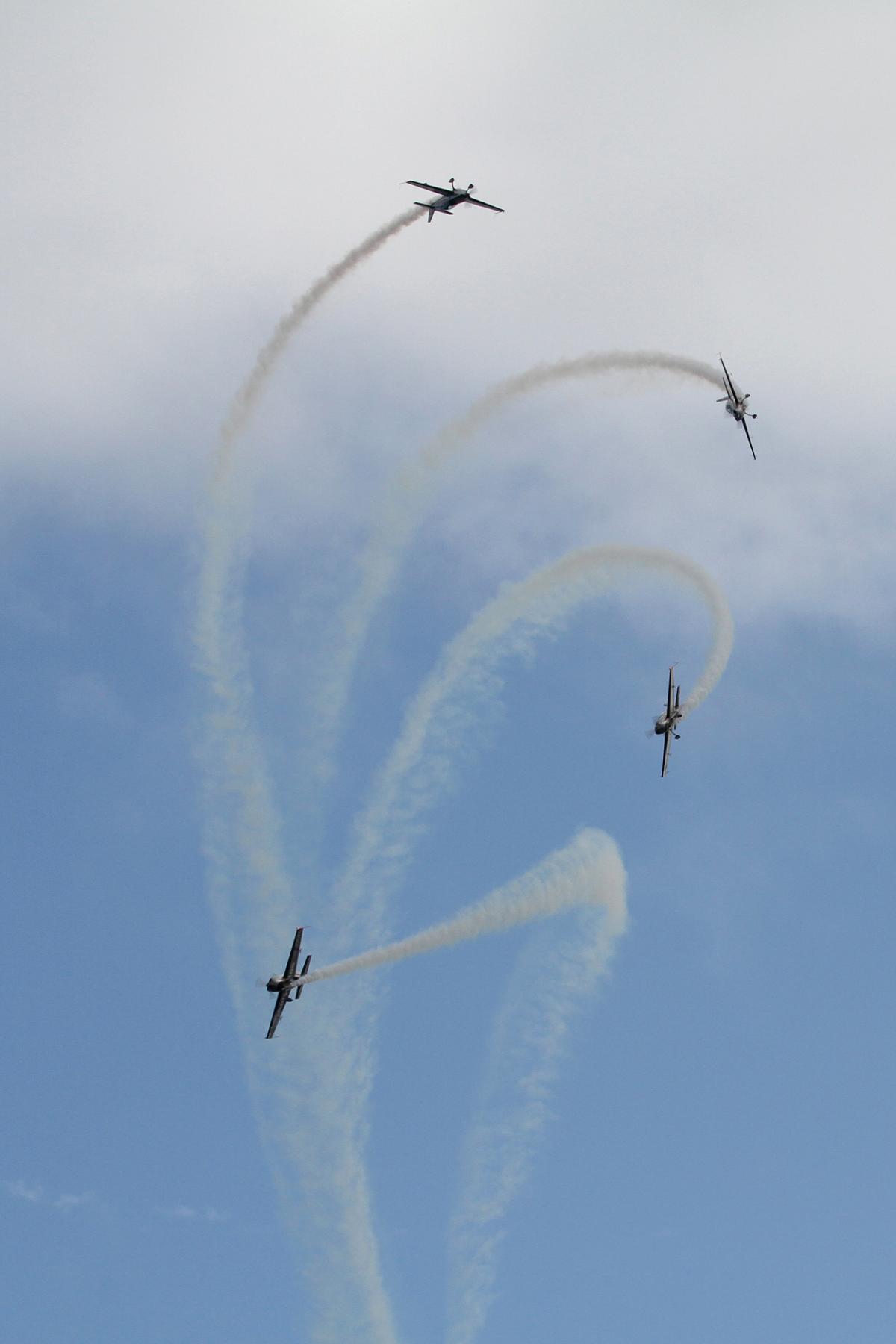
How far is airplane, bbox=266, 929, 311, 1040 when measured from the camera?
8606 centimetres

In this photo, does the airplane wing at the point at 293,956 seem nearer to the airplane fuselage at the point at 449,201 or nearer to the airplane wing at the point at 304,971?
the airplane wing at the point at 304,971

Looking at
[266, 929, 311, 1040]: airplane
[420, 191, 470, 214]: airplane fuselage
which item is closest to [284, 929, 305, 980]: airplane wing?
[266, 929, 311, 1040]: airplane

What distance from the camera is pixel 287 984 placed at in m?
86.2

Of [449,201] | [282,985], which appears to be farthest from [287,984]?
[449,201]

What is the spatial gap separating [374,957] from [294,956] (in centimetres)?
734

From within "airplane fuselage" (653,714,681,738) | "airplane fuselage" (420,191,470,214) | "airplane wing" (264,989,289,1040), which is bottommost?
"airplane wing" (264,989,289,1040)

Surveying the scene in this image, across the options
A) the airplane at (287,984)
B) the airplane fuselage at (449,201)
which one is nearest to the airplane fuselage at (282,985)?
the airplane at (287,984)

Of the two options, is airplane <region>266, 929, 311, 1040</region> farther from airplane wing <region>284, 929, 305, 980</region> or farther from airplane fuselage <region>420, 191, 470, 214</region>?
airplane fuselage <region>420, 191, 470, 214</region>

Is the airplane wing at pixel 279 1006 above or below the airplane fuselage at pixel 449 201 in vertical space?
below

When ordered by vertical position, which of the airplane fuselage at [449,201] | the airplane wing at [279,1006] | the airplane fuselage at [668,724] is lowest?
the airplane wing at [279,1006]

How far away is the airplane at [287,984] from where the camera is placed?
86.1 meters

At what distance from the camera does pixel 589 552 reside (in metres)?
90.0

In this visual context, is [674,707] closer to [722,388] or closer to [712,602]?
[712,602]

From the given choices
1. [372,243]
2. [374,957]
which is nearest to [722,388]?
[372,243]
